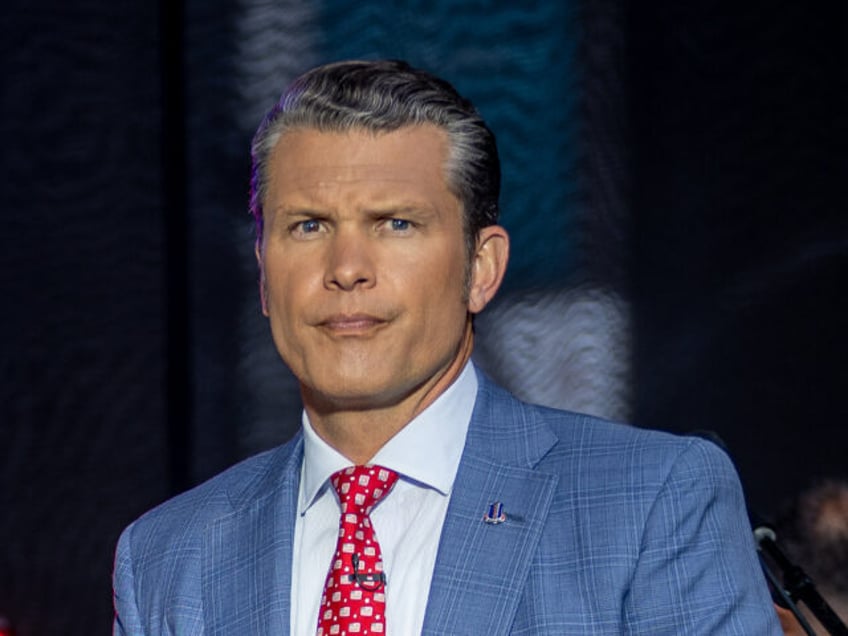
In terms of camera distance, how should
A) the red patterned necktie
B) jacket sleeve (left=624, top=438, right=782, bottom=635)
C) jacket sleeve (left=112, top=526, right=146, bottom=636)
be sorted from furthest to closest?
jacket sleeve (left=112, top=526, right=146, bottom=636), the red patterned necktie, jacket sleeve (left=624, top=438, right=782, bottom=635)

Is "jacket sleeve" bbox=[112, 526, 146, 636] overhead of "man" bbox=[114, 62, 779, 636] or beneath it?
beneath

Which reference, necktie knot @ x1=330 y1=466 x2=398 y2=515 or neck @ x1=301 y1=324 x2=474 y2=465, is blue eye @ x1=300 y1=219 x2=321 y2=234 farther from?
necktie knot @ x1=330 y1=466 x2=398 y2=515

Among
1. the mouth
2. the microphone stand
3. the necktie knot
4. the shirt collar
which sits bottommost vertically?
the microphone stand

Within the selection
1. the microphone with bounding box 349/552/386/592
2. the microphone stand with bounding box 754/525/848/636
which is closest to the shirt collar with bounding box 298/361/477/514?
the microphone with bounding box 349/552/386/592

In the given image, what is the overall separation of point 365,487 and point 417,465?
74 mm

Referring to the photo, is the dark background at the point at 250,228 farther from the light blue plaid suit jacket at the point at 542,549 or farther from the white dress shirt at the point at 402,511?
the white dress shirt at the point at 402,511

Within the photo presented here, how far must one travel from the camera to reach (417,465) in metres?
1.93

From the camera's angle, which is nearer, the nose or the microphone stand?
the nose

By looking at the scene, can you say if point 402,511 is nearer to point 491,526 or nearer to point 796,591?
point 491,526

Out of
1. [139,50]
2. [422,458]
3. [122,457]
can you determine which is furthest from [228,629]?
[139,50]

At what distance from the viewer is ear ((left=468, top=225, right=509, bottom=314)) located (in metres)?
1.99

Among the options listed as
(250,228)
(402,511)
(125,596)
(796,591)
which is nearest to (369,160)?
(402,511)

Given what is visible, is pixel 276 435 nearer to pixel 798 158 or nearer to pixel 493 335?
pixel 493 335

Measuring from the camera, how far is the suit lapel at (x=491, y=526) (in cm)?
179
